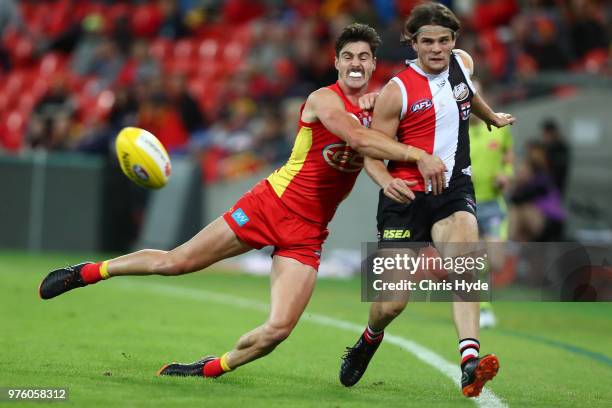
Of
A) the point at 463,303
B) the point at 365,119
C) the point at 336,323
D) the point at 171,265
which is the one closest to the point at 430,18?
the point at 365,119

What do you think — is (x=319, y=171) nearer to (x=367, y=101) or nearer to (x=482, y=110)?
(x=367, y=101)

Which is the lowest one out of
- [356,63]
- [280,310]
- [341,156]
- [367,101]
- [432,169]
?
[280,310]

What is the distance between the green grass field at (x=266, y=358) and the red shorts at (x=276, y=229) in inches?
35.8

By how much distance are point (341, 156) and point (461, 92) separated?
91 cm

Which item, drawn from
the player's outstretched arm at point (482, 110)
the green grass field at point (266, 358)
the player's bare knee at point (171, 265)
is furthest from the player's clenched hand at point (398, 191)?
the player's bare knee at point (171, 265)

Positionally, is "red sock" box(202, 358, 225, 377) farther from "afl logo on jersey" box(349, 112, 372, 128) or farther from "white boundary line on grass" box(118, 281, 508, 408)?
"afl logo on jersey" box(349, 112, 372, 128)

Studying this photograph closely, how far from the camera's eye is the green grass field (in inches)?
291

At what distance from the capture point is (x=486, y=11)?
2134cm

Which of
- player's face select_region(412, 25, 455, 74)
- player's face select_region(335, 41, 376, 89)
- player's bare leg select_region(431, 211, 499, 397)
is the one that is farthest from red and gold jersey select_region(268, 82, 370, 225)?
player's bare leg select_region(431, 211, 499, 397)

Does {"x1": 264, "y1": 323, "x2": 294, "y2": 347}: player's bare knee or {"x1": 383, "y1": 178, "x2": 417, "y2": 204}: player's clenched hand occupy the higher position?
{"x1": 383, "y1": 178, "x2": 417, "y2": 204}: player's clenched hand

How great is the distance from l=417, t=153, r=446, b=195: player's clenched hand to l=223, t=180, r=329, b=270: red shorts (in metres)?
0.83

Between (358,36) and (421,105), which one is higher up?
(358,36)

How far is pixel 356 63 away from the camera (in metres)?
7.58

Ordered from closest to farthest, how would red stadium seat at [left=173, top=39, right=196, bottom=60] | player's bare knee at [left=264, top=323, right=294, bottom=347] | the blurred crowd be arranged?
player's bare knee at [left=264, top=323, right=294, bottom=347], the blurred crowd, red stadium seat at [left=173, top=39, right=196, bottom=60]
